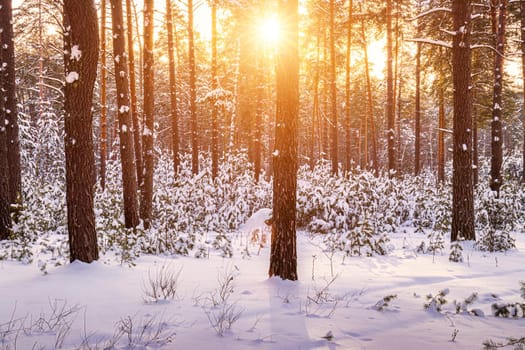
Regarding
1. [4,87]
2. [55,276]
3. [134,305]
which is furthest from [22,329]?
[4,87]

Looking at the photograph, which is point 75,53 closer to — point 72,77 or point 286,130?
point 72,77

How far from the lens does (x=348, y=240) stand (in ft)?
30.1

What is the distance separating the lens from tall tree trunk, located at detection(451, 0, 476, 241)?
8.27m

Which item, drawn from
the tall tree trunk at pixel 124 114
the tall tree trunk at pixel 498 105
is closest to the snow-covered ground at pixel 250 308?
the tall tree trunk at pixel 124 114

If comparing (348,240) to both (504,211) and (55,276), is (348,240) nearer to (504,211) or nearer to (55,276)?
(504,211)

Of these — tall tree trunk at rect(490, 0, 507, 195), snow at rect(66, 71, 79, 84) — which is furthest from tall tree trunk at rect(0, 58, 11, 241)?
tall tree trunk at rect(490, 0, 507, 195)

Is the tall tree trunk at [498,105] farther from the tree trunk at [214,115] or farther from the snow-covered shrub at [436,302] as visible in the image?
the tree trunk at [214,115]

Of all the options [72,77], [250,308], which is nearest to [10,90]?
[72,77]

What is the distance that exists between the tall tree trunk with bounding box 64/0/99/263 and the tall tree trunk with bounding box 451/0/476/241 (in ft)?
26.2

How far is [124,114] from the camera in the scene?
9.51 m

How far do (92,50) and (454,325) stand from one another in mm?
6535

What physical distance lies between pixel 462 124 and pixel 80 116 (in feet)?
27.6

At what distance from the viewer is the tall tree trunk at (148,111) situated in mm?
10219

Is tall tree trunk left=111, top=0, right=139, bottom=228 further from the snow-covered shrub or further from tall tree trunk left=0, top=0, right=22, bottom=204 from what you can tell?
the snow-covered shrub
